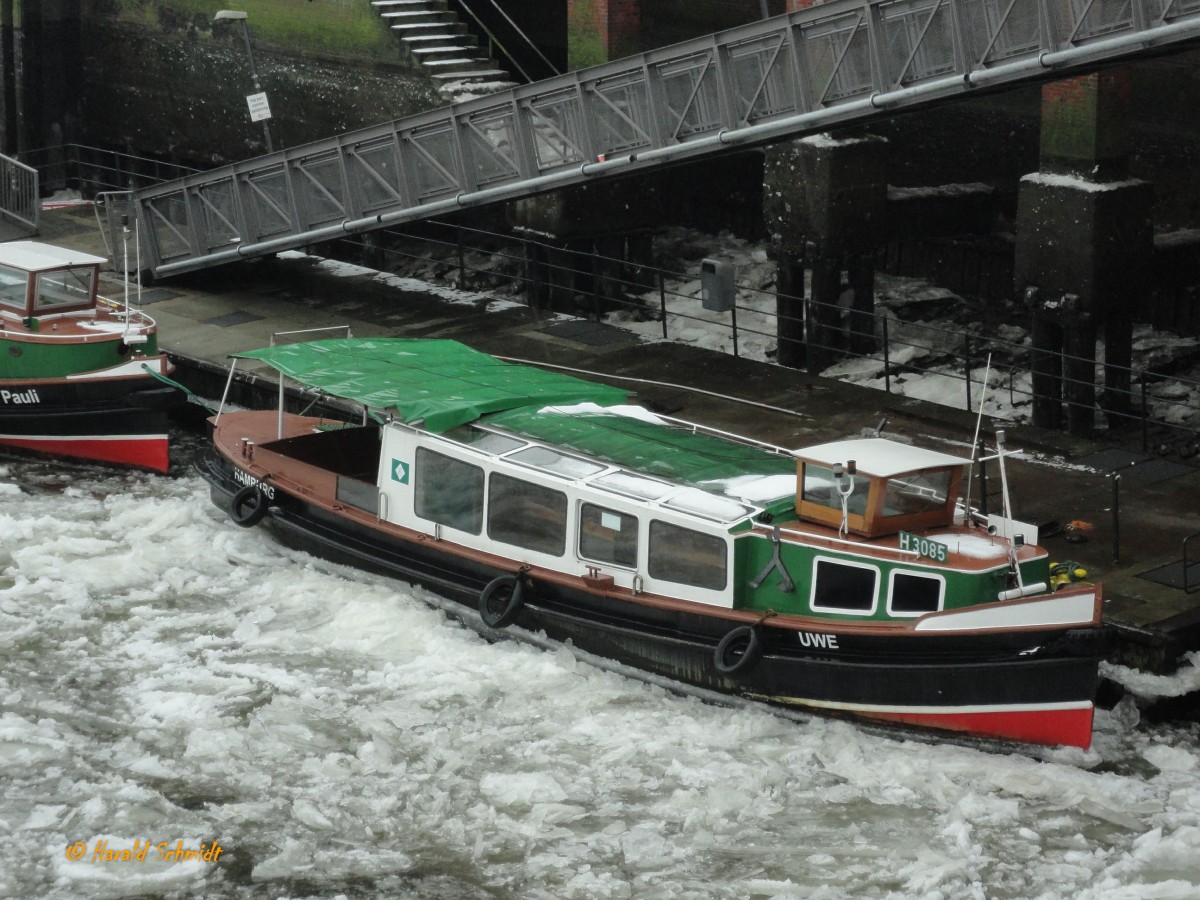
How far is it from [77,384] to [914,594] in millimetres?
11602

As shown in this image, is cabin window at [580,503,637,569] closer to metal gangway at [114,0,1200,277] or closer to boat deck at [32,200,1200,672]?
boat deck at [32,200,1200,672]

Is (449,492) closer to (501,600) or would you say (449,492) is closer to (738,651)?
(501,600)

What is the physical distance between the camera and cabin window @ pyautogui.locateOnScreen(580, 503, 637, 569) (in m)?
15.4

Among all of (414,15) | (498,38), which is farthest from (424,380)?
(498,38)

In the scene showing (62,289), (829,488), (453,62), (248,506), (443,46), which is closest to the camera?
(829,488)

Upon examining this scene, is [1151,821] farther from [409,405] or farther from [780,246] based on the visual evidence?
[780,246]

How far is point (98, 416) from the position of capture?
21.3 m

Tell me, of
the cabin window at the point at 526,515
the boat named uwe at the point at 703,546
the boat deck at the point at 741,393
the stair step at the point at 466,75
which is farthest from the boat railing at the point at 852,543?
the stair step at the point at 466,75

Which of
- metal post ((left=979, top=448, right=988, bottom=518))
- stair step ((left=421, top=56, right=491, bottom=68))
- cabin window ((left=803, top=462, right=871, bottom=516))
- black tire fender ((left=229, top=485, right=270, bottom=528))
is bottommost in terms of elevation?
black tire fender ((left=229, top=485, right=270, bottom=528))

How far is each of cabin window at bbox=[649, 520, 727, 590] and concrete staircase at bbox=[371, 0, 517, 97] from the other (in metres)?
14.2

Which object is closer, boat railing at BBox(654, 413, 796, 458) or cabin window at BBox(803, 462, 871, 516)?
cabin window at BBox(803, 462, 871, 516)

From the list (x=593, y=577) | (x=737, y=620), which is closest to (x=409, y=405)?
(x=593, y=577)

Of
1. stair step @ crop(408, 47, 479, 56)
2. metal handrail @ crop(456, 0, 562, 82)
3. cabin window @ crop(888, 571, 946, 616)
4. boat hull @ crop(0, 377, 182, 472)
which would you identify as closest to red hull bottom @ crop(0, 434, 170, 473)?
boat hull @ crop(0, 377, 182, 472)

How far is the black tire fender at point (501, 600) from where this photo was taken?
16.0 metres
